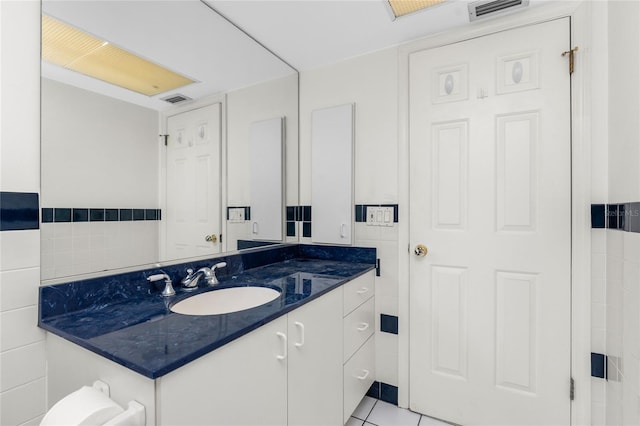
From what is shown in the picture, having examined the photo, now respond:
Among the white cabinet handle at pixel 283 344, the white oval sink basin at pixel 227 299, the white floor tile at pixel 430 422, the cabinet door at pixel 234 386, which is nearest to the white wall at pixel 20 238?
the white oval sink basin at pixel 227 299

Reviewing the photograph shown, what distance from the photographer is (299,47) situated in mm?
1932

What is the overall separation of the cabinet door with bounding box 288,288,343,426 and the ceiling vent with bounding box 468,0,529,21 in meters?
1.62

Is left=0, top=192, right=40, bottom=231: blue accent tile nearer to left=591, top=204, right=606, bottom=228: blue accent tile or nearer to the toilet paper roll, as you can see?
the toilet paper roll

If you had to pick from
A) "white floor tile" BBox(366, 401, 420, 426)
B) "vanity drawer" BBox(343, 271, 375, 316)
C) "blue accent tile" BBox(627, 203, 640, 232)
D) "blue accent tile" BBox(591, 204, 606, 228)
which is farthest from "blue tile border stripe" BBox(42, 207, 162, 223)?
"blue accent tile" BBox(591, 204, 606, 228)

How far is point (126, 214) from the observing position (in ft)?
4.09

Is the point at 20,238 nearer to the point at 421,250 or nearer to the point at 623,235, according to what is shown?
the point at 421,250

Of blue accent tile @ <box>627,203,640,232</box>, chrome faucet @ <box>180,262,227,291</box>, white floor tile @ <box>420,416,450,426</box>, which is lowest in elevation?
white floor tile @ <box>420,416,450,426</box>

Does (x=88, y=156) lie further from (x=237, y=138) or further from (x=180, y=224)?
(x=237, y=138)

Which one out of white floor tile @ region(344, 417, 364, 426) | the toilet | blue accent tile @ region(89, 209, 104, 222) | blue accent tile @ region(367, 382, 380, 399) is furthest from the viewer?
blue accent tile @ region(367, 382, 380, 399)

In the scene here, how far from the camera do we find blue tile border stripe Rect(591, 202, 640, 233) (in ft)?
3.77

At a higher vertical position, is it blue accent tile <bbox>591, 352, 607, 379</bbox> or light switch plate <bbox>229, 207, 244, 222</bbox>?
light switch plate <bbox>229, 207, 244, 222</bbox>

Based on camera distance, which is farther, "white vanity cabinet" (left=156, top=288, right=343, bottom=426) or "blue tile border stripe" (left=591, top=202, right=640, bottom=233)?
"blue tile border stripe" (left=591, top=202, right=640, bottom=233)

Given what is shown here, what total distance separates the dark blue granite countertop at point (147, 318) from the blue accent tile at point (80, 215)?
9.3 inches

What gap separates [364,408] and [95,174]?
1.91 metres
